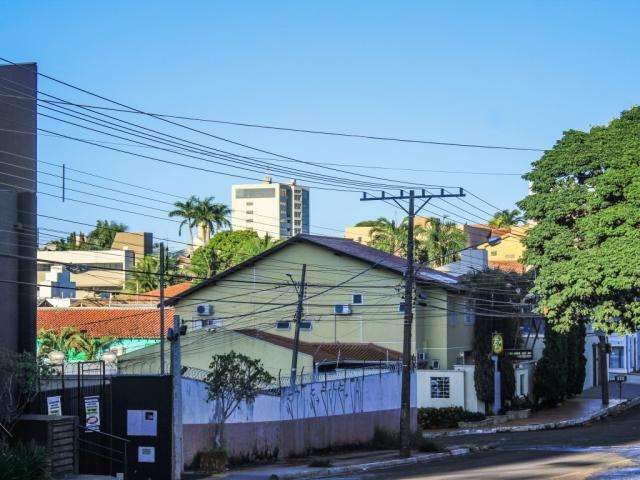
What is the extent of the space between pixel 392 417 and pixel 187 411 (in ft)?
54.1

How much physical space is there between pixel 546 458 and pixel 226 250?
8826 centimetres

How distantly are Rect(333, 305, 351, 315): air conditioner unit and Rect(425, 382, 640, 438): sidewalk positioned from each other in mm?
9023

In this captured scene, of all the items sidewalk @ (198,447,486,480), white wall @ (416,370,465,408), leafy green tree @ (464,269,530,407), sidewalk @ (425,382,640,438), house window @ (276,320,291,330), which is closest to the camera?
sidewalk @ (198,447,486,480)

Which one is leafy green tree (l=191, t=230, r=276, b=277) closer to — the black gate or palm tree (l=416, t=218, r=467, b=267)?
palm tree (l=416, t=218, r=467, b=267)

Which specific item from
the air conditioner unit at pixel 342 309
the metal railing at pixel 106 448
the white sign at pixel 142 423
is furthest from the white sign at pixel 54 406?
the air conditioner unit at pixel 342 309

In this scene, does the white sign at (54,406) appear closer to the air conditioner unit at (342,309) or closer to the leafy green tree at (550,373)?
the air conditioner unit at (342,309)

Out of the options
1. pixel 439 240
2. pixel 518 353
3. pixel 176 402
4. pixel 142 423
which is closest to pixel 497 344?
pixel 518 353

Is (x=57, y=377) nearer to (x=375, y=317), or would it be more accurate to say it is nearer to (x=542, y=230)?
(x=542, y=230)

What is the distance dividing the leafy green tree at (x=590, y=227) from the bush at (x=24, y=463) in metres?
21.3

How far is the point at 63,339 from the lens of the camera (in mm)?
66188

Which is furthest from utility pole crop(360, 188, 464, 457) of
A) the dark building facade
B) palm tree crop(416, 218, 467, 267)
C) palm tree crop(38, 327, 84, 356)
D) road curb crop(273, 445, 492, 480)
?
palm tree crop(416, 218, 467, 267)

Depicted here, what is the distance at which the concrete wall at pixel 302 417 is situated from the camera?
103 ft

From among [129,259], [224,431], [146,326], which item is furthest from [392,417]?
[129,259]

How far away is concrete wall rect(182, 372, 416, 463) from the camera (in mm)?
31484
